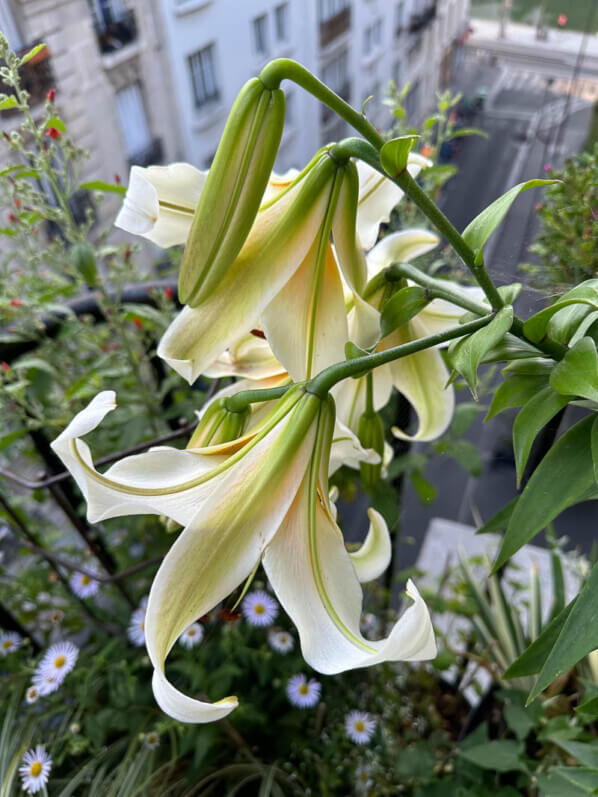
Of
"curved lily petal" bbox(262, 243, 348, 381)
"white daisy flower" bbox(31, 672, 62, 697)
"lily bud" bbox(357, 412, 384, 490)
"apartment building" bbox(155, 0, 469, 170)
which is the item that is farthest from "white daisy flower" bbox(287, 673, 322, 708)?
"apartment building" bbox(155, 0, 469, 170)

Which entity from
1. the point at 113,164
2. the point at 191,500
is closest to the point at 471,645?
the point at 191,500

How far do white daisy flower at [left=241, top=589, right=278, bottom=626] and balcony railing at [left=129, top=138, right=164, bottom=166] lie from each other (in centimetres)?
Result: 82

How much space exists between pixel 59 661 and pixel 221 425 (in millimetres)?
469

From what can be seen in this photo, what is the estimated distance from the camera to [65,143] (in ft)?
1.91

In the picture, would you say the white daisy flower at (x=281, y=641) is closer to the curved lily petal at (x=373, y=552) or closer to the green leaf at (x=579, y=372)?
the curved lily petal at (x=373, y=552)

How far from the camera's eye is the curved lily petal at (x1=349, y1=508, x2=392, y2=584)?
1.33 feet

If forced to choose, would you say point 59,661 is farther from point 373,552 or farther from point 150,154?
point 150,154

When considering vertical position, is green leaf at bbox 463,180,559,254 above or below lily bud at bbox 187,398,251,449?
above

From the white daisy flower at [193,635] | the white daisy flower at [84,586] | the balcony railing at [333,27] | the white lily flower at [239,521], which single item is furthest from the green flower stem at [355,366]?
the balcony railing at [333,27]

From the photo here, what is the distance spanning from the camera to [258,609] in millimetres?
734

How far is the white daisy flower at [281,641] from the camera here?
0.76 m

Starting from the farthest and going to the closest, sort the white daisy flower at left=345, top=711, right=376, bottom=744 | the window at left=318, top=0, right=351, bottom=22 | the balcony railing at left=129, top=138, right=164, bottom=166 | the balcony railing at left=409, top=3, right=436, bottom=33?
the balcony railing at left=129, top=138, right=164, bottom=166
the window at left=318, top=0, right=351, bottom=22
the balcony railing at left=409, top=3, right=436, bottom=33
the white daisy flower at left=345, top=711, right=376, bottom=744

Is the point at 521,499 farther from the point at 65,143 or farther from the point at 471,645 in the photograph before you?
the point at 471,645

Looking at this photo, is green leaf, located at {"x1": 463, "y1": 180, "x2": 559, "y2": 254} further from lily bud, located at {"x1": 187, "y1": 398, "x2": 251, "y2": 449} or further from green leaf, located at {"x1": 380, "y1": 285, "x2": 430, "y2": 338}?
lily bud, located at {"x1": 187, "y1": 398, "x2": 251, "y2": 449}
